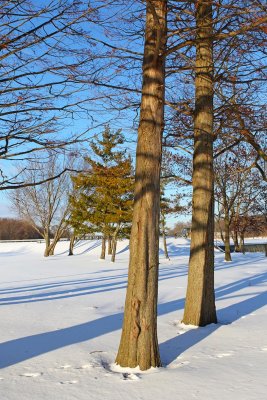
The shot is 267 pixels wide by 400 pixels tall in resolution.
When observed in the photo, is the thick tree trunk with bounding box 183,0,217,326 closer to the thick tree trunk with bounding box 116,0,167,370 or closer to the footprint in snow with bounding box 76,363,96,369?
the thick tree trunk with bounding box 116,0,167,370

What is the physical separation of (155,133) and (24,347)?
3165mm

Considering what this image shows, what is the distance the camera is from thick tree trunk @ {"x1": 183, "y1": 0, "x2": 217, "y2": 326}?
695cm

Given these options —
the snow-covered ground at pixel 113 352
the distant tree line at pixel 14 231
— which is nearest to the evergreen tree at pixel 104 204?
the snow-covered ground at pixel 113 352

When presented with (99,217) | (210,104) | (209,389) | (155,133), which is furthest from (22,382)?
(99,217)

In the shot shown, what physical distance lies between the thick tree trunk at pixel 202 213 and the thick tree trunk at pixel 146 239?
240 centimetres

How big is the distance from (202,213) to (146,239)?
2597 millimetres

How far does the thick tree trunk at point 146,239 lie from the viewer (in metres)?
4.54

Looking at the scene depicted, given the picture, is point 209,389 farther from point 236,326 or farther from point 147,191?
point 236,326

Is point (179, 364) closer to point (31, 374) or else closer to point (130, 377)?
point (130, 377)

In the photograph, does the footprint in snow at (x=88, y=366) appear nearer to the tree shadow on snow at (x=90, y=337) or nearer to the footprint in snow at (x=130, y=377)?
the footprint in snow at (x=130, y=377)

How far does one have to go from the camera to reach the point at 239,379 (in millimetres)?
4113

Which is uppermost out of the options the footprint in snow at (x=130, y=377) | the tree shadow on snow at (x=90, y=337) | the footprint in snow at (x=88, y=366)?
the footprint in snow at (x=130, y=377)

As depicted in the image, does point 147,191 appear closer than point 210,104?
Yes

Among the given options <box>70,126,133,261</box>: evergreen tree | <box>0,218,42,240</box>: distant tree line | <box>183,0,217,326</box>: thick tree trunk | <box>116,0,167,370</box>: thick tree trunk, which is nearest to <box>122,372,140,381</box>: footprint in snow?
<box>116,0,167,370</box>: thick tree trunk
